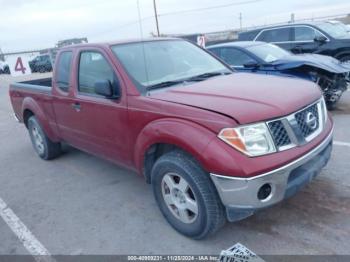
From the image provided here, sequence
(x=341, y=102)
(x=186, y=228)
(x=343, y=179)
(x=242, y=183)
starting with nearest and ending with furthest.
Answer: (x=242, y=183)
(x=186, y=228)
(x=343, y=179)
(x=341, y=102)

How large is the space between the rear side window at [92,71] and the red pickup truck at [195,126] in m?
0.01

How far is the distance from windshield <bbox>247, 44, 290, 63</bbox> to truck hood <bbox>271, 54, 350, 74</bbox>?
8.4 inches

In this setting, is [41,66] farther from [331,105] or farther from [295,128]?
[295,128]

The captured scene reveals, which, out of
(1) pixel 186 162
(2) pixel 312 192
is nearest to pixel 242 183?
(1) pixel 186 162

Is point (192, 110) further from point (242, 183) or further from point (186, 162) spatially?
point (242, 183)

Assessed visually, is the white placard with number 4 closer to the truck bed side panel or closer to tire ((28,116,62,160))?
the truck bed side panel

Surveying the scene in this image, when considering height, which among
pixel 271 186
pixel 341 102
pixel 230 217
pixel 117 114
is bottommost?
pixel 341 102

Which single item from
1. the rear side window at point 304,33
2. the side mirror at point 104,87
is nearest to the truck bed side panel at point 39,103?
the side mirror at point 104,87

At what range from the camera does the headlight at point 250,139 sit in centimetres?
261

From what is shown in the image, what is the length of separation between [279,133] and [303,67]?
4.27 m

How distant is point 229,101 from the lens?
9.39ft

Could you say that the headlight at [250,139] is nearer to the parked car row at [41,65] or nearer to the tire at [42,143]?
the tire at [42,143]

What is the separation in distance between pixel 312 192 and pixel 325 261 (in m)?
1.12

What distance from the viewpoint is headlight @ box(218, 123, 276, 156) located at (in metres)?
2.61
